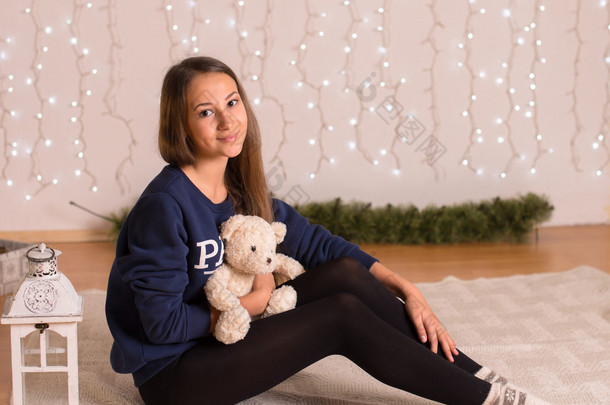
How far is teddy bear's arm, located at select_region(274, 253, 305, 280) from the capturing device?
4.83ft

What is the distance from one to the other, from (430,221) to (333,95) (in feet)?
2.28

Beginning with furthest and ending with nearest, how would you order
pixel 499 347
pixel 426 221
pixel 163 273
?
pixel 426 221, pixel 499 347, pixel 163 273

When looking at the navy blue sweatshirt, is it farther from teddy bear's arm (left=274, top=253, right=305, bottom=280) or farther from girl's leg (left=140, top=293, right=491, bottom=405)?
teddy bear's arm (left=274, top=253, right=305, bottom=280)

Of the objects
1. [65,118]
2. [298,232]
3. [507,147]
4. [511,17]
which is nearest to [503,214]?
[507,147]

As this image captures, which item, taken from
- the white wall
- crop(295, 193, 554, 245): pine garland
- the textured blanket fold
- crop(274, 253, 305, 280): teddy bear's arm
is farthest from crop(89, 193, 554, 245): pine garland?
crop(274, 253, 305, 280): teddy bear's arm

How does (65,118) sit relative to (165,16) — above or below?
below

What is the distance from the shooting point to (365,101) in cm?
300

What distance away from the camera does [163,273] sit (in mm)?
1190

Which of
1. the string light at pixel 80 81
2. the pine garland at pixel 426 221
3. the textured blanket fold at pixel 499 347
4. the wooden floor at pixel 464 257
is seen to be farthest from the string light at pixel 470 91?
the string light at pixel 80 81

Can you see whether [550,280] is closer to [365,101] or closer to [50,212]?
[365,101]

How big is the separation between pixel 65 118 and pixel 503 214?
1.94m

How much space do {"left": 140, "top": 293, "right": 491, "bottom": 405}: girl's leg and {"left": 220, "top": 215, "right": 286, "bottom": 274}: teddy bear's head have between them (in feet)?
0.40

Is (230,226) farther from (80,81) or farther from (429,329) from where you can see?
(80,81)

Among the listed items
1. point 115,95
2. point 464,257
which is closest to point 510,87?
point 464,257
